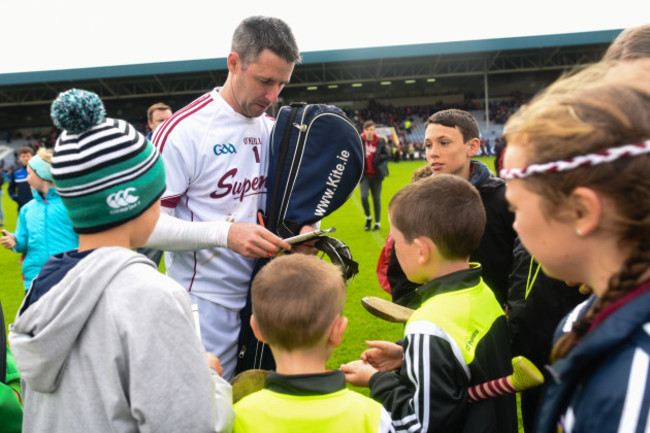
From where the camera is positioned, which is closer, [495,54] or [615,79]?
[615,79]

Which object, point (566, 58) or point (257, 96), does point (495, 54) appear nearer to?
point (566, 58)

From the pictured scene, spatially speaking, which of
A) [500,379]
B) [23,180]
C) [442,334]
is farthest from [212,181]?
[23,180]

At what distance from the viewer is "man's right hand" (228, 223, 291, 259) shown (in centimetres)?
222

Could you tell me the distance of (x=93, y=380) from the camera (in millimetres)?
1340

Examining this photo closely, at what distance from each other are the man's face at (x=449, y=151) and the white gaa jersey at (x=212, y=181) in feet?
4.28

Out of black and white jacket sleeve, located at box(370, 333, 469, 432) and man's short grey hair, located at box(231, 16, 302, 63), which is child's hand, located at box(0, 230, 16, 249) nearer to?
man's short grey hair, located at box(231, 16, 302, 63)

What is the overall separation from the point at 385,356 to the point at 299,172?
0.99 meters

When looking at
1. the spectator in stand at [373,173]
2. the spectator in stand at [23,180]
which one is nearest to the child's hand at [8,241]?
the spectator in stand at [23,180]

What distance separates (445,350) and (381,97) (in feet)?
156

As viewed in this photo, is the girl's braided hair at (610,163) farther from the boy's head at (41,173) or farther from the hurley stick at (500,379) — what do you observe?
the boy's head at (41,173)

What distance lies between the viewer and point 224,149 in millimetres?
2445

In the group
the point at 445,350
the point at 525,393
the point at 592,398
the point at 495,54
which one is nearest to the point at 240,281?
the point at 445,350

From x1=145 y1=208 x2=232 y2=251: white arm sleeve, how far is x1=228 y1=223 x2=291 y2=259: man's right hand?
0.04 m

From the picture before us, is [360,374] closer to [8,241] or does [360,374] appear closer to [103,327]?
[103,327]
